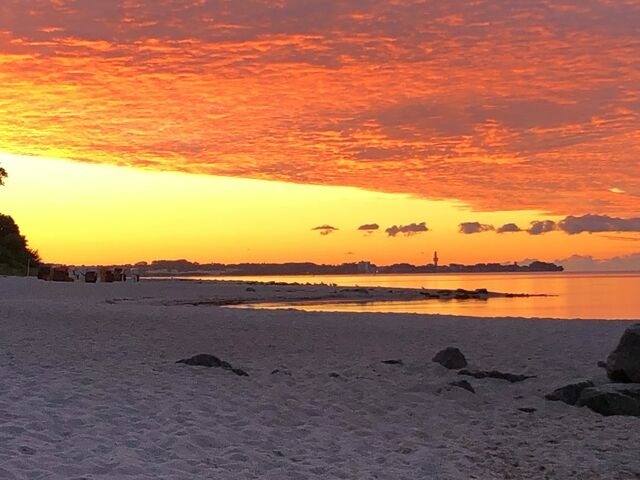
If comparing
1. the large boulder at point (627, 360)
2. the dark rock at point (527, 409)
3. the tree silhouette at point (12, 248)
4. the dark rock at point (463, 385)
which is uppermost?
the tree silhouette at point (12, 248)

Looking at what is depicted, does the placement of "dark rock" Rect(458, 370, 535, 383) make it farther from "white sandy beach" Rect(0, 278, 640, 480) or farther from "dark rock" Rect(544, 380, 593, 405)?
"dark rock" Rect(544, 380, 593, 405)

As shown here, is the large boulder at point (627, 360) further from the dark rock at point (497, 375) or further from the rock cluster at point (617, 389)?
the dark rock at point (497, 375)

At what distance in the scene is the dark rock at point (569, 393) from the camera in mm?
13125

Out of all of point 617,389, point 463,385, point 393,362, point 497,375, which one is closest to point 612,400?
point 617,389

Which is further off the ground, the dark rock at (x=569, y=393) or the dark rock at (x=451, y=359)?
the dark rock at (x=451, y=359)

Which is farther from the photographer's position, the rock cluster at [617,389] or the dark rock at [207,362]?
the dark rock at [207,362]

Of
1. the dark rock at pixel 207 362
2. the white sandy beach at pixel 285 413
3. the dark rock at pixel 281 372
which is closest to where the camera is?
the white sandy beach at pixel 285 413

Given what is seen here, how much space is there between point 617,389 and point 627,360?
104 cm

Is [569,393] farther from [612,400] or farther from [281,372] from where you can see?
[281,372]

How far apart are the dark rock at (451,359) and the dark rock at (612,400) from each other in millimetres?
3341

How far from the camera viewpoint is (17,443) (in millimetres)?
7875

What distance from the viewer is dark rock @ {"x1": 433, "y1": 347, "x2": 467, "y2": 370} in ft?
52.1

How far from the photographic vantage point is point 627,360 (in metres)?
13.7

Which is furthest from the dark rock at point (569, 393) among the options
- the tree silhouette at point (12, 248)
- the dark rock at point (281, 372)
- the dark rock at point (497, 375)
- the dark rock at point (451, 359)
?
the tree silhouette at point (12, 248)
